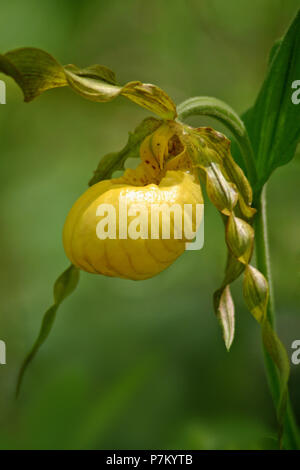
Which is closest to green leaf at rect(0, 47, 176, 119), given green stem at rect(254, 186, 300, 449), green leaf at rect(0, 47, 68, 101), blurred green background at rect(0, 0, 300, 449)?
green leaf at rect(0, 47, 68, 101)

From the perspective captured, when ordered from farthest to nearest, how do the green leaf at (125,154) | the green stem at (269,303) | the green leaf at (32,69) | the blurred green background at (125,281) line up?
the blurred green background at (125,281) → the green leaf at (125,154) → the green stem at (269,303) → the green leaf at (32,69)

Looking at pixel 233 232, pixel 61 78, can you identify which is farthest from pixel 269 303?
pixel 61 78

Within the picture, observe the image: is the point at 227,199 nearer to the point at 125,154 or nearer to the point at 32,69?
the point at 125,154

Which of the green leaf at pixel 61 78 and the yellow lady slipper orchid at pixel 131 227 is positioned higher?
the green leaf at pixel 61 78

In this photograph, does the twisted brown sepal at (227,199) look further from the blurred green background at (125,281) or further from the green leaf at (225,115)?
the blurred green background at (125,281)

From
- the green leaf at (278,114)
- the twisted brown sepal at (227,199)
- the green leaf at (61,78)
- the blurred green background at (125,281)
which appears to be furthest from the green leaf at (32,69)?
the blurred green background at (125,281)
